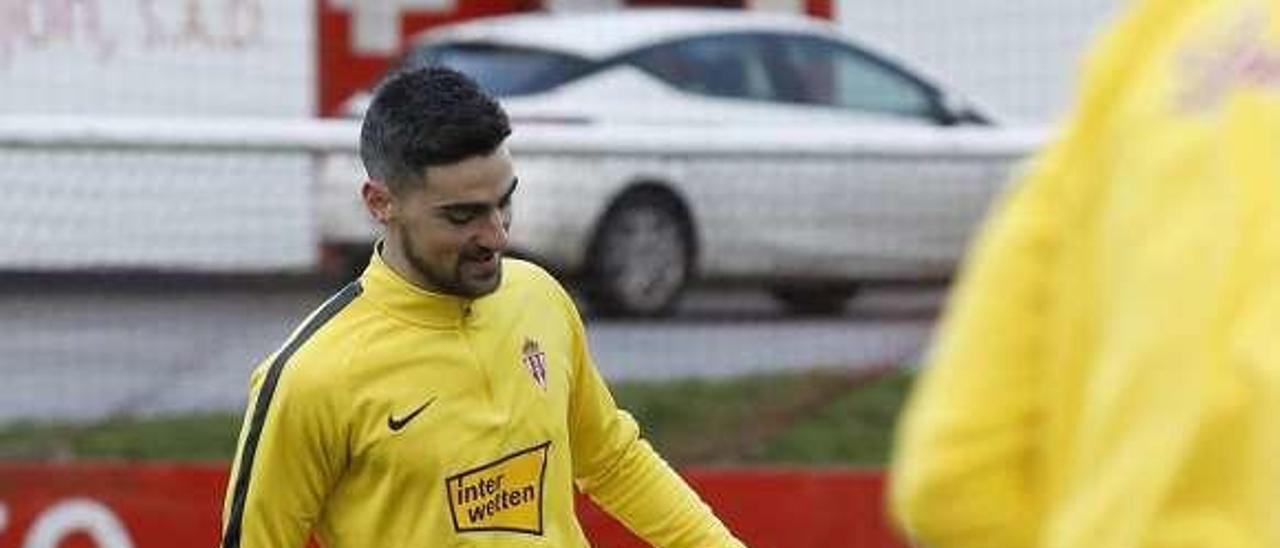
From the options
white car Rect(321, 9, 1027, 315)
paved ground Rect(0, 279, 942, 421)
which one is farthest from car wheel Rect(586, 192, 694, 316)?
paved ground Rect(0, 279, 942, 421)

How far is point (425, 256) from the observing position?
4594mm

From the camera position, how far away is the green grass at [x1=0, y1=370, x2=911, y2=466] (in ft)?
29.2

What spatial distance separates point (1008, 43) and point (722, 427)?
2.55 meters

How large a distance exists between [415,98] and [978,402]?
2.23m

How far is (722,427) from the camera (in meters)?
9.07

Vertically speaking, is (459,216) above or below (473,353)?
above

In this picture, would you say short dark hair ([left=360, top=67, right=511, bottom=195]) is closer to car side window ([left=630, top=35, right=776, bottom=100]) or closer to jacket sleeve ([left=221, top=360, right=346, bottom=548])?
jacket sleeve ([left=221, top=360, right=346, bottom=548])

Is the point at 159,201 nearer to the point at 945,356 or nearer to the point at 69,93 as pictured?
the point at 69,93

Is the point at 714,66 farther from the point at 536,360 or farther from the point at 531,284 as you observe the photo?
the point at 536,360

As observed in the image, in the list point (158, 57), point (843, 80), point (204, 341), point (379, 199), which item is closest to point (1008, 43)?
point (843, 80)

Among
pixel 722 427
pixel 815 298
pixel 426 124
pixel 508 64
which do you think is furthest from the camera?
pixel 508 64

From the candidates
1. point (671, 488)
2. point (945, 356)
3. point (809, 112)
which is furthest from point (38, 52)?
point (945, 356)

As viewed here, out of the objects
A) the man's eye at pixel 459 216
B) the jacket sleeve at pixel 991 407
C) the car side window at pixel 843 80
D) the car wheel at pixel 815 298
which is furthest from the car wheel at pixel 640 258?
the jacket sleeve at pixel 991 407

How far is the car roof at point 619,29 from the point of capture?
13.5 metres
